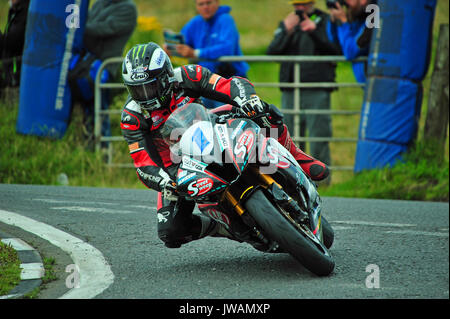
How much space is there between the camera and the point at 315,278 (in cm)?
476

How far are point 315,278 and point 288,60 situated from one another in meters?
6.74

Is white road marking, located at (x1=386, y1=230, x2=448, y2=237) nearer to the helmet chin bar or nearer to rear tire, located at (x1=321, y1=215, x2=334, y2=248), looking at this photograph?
rear tire, located at (x1=321, y1=215, x2=334, y2=248)

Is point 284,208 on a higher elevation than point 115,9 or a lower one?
lower

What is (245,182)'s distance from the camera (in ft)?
15.2

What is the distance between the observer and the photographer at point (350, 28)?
33.2 feet

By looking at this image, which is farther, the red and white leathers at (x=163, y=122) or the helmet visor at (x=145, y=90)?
the red and white leathers at (x=163, y=122)

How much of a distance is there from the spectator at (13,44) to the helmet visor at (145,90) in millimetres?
6942

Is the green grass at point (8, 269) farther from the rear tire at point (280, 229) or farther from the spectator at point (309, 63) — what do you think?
the spectator at point (309, 63)

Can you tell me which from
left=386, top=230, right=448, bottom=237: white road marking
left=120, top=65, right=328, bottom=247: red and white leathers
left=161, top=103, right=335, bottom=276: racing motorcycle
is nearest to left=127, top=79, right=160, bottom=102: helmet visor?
left=120, top=65, right=328, bottom=247: red and white leathers

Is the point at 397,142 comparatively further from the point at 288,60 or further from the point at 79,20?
the point at 79,20

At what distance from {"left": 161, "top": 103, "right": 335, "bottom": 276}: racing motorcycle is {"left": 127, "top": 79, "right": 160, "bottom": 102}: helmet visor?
509mm

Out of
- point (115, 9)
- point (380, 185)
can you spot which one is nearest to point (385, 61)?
point (380, 185)

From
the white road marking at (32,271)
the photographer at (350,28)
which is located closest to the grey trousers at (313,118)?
the photographer at (350,28)
